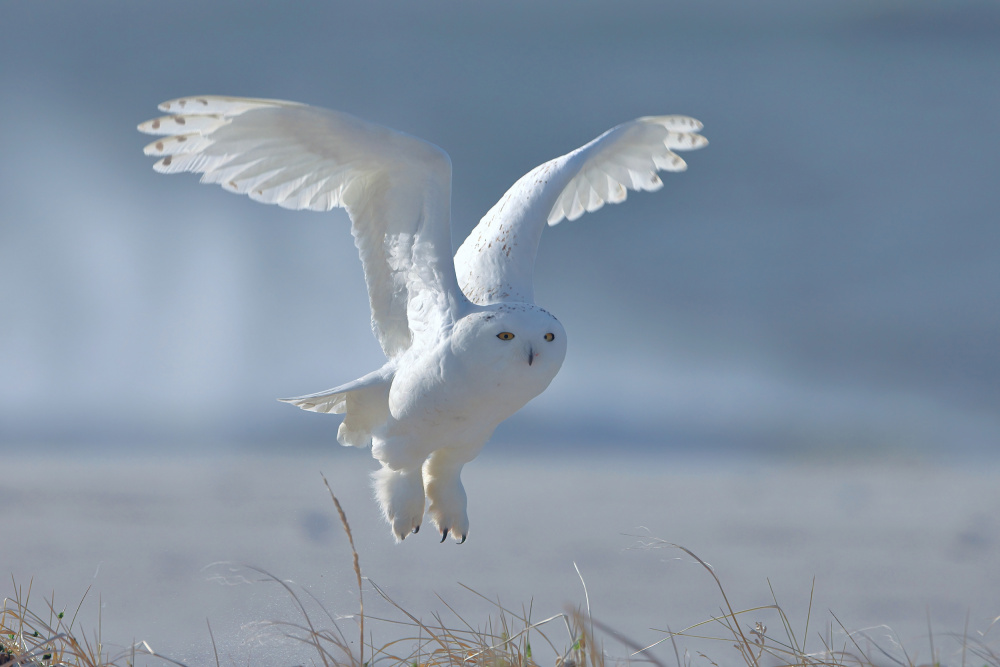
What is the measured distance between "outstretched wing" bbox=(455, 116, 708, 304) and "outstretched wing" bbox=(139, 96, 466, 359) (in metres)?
0.39

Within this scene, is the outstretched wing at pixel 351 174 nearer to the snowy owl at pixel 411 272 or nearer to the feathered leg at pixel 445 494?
the snowy owl at pixel 411 272

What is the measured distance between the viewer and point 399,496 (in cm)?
472

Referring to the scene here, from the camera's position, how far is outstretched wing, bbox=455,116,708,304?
473 centimetres

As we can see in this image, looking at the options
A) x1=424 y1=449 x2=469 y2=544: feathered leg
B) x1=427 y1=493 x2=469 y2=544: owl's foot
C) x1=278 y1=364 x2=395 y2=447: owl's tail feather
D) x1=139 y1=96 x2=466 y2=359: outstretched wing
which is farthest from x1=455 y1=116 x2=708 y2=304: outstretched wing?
x1=427 y1=493 x2=469 y2=544: owl's foot

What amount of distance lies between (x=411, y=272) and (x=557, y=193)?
1.07 meters

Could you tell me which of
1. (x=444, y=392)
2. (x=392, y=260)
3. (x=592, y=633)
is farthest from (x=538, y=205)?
(x=592, y=633)

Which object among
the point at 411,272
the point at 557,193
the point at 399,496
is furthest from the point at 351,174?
the point at 399,496

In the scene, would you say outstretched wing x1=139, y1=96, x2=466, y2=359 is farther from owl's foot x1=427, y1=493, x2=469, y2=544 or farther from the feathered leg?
owl's foot x1=427, y1=493, x2=469, y2=544

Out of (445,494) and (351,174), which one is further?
(445,494)

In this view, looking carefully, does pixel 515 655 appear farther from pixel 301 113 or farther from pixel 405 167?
pixel 301 113

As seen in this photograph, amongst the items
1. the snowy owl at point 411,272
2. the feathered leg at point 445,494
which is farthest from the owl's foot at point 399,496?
the feathered leg at point 445,494

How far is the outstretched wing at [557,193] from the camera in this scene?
15.5 feet

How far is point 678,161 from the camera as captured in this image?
5.95 metres

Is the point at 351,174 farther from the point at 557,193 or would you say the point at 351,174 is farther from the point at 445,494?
the point at 445,494
